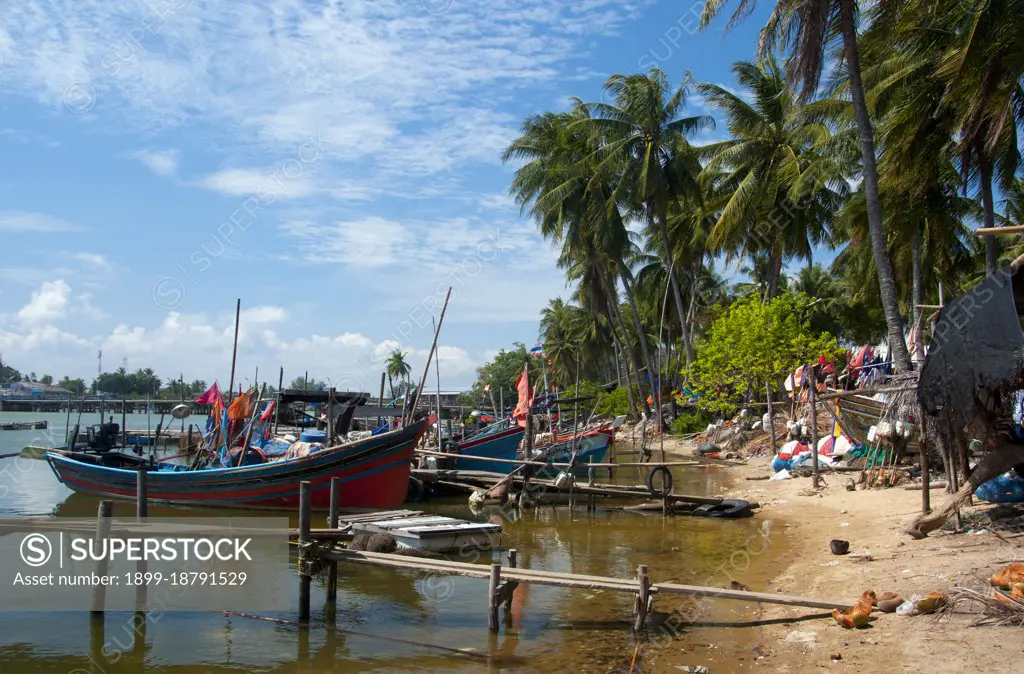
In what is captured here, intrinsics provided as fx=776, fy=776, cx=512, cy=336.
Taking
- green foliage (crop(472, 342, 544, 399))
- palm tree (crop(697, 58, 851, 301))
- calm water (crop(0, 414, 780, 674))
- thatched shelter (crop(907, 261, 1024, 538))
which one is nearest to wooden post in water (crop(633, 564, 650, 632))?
calm water (crop(0, 414, 780, 674))

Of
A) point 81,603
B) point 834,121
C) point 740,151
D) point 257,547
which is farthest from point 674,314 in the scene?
point 81,603

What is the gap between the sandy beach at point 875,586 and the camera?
7.40m

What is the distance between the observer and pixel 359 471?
1838 cm

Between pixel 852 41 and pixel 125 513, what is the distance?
2138cm

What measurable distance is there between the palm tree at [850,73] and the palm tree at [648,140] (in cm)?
1846

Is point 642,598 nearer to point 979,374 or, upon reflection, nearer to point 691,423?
point 979,374

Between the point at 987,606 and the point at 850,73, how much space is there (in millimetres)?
11609

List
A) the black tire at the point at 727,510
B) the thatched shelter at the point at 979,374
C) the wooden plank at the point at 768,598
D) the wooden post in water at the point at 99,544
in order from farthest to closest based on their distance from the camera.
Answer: the black tire at the point at 727,510, the wooden post in water at the point at 99,544, the thatched shelter at the point at 979,374, the wooden plank at the point at 768,598

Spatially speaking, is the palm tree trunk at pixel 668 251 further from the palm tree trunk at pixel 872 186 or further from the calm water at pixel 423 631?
the calm water at pixel 423 631

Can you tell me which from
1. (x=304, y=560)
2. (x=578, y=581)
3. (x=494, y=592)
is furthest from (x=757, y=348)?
(x=304, y=560)

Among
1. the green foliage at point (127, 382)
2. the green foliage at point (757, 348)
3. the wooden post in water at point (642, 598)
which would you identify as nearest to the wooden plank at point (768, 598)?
the wooden post in water at point (642, 598)

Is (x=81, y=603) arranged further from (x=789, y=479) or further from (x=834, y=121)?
(x=834, y=121)

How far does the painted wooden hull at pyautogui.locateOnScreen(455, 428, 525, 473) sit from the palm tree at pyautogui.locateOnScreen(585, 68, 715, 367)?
14194 mm

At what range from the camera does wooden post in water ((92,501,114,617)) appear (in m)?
10.4
